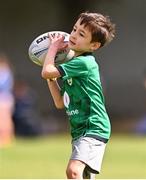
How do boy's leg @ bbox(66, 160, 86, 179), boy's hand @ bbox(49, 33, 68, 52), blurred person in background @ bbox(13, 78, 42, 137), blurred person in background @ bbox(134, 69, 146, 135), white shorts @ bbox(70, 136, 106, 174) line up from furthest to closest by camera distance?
blurred person in background @ bbox(134, 69, 146, 135) < blurred person in background @ bbox(13, 78, 42, 137) < boy's hand @ bbox(49, 33, 68, 52) < white shorts @ bbox(70, 136, 106, 174) < boy's leg @ bbox(66, 160, 86, 179)

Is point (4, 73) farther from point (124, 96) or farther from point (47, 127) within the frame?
point (124, 96)

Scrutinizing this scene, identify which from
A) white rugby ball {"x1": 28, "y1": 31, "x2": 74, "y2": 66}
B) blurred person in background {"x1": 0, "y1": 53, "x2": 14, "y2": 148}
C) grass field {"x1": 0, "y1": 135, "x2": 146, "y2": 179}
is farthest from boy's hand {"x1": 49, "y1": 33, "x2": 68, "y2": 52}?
blurred person in background {"x1": 0, "y1": 53, "x2": 14, "y2": 148}

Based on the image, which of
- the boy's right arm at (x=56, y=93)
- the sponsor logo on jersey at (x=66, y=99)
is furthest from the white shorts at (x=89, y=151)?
the boy's right arm at (x=56, y=93)

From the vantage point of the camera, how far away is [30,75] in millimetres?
26141

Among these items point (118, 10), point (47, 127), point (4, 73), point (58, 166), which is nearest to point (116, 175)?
point (58, 166)

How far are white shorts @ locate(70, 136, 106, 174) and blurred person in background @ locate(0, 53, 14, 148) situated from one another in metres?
11.4

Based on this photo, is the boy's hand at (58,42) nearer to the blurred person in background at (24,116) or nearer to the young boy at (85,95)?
the young boy at (85,95)

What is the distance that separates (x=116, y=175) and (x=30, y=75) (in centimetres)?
1375

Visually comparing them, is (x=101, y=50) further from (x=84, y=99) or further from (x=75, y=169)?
(x=75, y=169)

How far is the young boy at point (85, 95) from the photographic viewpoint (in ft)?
25.4

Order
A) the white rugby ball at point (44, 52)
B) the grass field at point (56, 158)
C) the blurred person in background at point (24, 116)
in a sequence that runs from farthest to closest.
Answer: the blurred person in background at point (24, 116), the grass field at point (56, 158), the white rugby ball at point (44, 52)

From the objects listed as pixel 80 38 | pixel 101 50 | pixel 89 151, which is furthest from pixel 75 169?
pixel 101 50

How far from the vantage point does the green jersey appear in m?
7.76

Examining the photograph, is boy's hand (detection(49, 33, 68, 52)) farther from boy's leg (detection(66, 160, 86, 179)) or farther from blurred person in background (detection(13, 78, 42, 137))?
blurred person in background (detection(13, 78, 42, 137))
